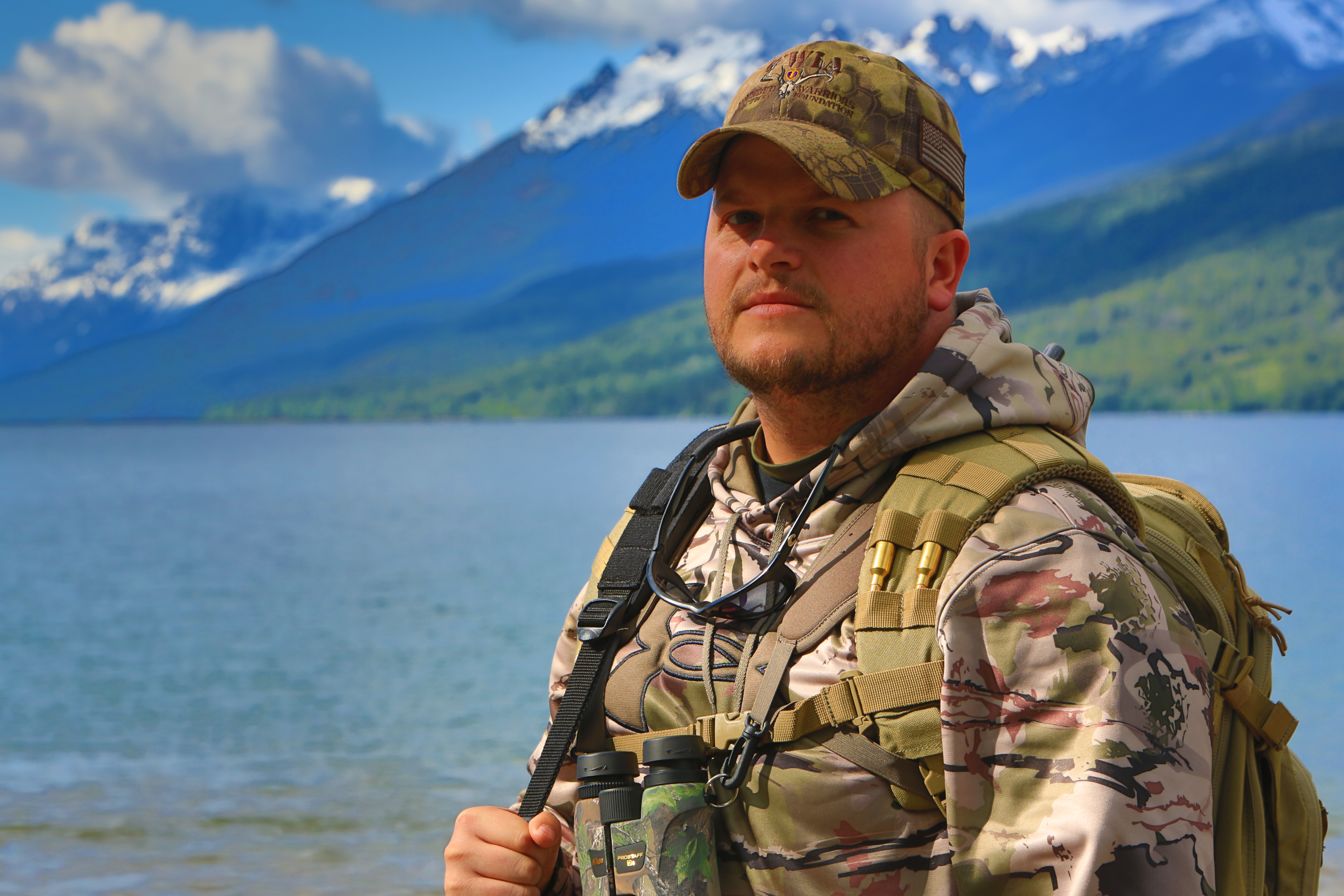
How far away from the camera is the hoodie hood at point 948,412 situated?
242 centimetres

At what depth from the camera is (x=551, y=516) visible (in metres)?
47.9

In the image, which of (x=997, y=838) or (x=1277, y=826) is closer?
(x=997, y=838)

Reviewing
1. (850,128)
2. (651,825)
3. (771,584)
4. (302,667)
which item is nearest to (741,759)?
(651,825)

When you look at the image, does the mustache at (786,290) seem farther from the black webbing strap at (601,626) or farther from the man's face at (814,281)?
the black webbing strap at (601,626)

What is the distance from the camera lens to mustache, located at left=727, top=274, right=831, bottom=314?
8.40ft

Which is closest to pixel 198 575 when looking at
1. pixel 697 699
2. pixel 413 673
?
pixel 413 673

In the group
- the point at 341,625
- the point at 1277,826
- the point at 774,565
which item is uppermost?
the point at 341,625

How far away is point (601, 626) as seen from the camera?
9.24ft

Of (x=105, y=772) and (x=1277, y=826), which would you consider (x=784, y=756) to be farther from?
(x=105, y=772)

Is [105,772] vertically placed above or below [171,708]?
below

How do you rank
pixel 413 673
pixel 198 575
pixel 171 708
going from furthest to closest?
1. pixel 198 575
2. pixel 413 673
3. pixel 171 708

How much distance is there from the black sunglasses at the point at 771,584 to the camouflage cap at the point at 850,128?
0.52 metres

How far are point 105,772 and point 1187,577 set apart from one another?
50.6ft

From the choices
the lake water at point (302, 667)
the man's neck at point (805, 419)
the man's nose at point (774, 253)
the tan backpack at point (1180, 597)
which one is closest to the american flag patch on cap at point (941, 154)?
the man's nose at point (774, 253)
